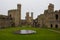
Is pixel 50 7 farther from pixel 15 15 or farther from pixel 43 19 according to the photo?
pixel 15 15

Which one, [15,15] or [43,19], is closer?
[43,19]

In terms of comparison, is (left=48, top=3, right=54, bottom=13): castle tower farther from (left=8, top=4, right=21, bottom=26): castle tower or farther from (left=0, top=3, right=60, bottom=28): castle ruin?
(left=8, top=4, right=21, bottom=26): castle tower

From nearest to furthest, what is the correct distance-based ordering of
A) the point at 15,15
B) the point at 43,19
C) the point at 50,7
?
the point at 50,7 < the point at 43,19 < the point at 15,15

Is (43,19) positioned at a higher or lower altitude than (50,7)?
lower

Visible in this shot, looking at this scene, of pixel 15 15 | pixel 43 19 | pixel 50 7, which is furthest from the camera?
pixel 15 15

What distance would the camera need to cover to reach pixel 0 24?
41969 millimetres

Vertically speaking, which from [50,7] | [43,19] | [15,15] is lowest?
[43,19]

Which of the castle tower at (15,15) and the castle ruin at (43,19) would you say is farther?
the castle tower at (15,15)

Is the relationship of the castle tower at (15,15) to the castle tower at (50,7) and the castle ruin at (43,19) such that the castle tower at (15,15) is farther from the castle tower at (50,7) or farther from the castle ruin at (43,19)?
the castle tower at (50,7)

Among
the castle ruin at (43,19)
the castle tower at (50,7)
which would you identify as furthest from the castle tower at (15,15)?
the castle tower at (50,7)

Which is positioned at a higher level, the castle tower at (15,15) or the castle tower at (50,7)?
the castle tower at (50,7)

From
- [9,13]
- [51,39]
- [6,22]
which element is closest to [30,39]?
[51,39]

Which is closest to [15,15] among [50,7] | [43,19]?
[43,19]

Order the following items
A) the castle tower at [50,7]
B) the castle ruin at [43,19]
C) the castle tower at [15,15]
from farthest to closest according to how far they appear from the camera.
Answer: the castle tower at [15,15] < the castle tower at [50,7] < the castle ruin at [43,19]
